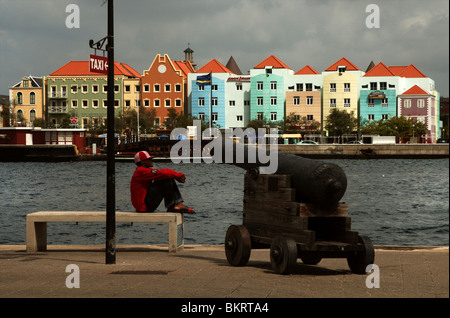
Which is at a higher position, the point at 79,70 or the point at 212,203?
the point at 79,70

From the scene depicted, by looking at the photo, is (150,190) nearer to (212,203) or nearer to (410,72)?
(212,203)

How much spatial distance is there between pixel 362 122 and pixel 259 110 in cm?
1553

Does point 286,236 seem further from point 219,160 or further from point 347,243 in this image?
point 219,160

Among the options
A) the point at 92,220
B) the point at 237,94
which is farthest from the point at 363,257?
the point at 237,94

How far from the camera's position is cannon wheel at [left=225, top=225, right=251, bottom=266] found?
Result: 35.8ft

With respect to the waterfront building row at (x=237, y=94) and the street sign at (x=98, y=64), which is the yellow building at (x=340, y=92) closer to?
the waterfront building row at (x=237, y=94)

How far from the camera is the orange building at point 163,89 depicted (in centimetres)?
12269

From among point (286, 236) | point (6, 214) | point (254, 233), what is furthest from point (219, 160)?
point (6, 214)

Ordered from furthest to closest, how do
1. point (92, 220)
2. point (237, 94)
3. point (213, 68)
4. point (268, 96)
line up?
1. point (213, 68)
2. point (237, 94)
3. point (268, 96)
4. point (92, 220)

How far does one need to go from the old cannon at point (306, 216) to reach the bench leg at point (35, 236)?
4747 mm

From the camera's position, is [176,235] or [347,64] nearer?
[176,235]

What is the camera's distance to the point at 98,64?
11055mm

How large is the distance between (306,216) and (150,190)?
4205 mm
